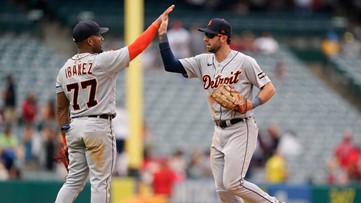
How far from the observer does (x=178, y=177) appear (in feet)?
53.8

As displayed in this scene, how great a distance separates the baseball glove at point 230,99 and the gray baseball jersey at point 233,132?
0.17 meters

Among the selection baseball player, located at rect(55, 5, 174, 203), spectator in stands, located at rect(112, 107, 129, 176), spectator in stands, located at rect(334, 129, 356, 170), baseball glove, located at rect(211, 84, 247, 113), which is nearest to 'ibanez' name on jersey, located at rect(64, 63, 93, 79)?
baseball player, located at rect(55, 5, 174, 203)

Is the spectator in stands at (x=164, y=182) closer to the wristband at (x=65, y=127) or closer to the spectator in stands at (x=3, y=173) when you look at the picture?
the spectator in stands at (x=3, y=173)

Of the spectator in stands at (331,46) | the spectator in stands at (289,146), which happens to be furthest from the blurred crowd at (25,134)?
the spectator in stands at (331,46)

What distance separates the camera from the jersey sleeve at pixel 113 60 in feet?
28.9

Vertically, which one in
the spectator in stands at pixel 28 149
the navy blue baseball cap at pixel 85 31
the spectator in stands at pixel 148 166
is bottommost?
the spectator in stands at pixel 148 166

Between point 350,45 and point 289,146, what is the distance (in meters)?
6.59

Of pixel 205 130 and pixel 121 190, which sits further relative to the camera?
pixel 205 130

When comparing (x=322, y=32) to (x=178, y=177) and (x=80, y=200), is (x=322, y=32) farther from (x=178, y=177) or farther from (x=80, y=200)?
(x=80, y=200)

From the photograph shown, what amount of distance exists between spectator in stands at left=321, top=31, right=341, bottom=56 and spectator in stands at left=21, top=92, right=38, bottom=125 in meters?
8.81

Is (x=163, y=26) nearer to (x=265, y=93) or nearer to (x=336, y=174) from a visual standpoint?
(x=265, y=93)

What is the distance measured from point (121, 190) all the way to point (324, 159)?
6.13 m

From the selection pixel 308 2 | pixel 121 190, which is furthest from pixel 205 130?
pixel 308 2

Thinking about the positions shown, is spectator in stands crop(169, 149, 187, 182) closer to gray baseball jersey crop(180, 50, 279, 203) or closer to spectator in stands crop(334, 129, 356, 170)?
spectator in stands crop(334, 129, 356, 170)
